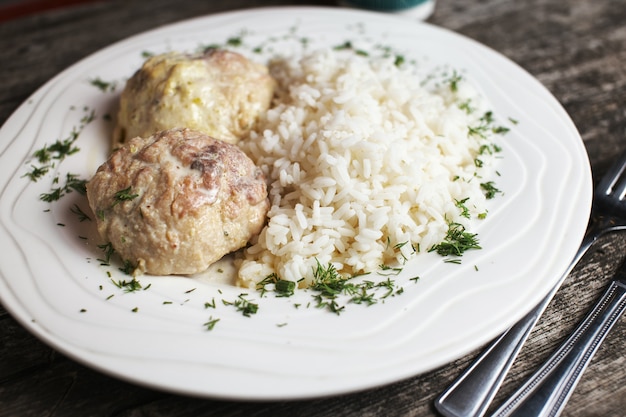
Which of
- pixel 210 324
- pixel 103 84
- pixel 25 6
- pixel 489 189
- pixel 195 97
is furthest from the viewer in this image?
pixel 25 6

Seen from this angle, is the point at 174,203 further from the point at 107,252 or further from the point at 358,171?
the point at 358,171

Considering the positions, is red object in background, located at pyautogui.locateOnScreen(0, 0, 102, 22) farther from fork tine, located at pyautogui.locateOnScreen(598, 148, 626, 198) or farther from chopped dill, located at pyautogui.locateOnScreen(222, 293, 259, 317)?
fork tine, located at pyautogui.locateOnScreen(598, 148, 626, 198)

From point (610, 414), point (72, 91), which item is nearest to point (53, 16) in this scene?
point (72, 91)

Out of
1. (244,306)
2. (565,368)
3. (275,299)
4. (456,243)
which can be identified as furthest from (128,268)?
(565,368)

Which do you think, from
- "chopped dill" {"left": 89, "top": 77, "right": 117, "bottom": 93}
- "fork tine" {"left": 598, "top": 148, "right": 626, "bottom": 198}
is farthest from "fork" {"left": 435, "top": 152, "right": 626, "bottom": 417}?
"chopped dill" {"left": 89, "top": 77, "right": 117, "bottom": 93}

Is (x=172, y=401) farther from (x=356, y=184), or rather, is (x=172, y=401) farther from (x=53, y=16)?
(x=53, y=16)

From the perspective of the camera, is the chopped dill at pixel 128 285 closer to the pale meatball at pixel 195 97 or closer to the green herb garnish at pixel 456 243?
the pale meatball at pixel 195 97
